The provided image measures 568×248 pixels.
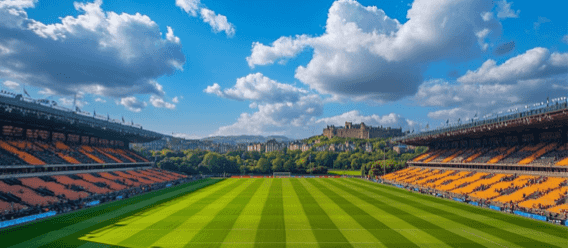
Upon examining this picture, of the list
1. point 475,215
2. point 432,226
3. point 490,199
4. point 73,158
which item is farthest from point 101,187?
point 490,199

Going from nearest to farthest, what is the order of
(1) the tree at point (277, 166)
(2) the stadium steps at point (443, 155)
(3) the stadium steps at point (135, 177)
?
(3) the stadium steps at point (135, 177) < (2) the stadium steps at point (443, 155) < (1) the tree at point (277, 166)

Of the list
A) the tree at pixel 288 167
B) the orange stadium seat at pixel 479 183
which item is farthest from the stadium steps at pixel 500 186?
the tree at pixel 288 167

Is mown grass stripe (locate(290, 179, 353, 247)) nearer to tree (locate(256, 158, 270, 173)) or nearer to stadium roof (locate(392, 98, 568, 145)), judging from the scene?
stadium roof (locate(392, 98, 568, 145))

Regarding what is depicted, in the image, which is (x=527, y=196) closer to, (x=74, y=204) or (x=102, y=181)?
(x=74, y=204)

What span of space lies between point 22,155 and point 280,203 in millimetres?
35605

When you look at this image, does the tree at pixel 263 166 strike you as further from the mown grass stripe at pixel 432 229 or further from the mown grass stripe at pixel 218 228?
the mown grass stripe at pixel 432 229

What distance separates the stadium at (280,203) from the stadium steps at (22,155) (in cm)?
29

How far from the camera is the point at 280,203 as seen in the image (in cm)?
4103

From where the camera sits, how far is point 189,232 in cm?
2558

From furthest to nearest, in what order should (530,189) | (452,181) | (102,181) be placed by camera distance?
1. (452,181)
2. (102,181)
3. (530,189)

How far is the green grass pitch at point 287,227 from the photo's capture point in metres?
22.8

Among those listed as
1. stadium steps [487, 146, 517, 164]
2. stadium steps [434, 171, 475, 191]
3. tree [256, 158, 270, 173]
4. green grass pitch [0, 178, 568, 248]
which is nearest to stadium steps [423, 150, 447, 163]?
stadium steps [434, 171, 475, 191]

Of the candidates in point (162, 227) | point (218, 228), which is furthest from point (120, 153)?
point (218, 228)

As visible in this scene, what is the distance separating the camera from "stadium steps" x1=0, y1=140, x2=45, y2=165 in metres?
42.2
